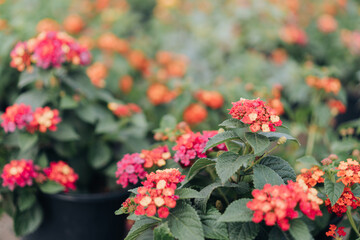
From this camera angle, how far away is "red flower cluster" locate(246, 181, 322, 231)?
0.79m

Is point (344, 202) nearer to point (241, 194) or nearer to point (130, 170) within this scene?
point (241, 194)

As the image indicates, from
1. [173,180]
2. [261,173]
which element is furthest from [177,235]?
[261,173]

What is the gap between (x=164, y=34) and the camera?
304 cm

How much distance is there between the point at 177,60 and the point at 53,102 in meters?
1.33

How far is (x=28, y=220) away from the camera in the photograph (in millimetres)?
1474

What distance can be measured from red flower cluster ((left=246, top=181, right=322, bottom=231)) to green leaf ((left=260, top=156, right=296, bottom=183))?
0.15m

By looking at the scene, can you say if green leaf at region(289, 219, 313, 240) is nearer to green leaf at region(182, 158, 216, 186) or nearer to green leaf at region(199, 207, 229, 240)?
green leaf at region(199, 207, 229, 240)

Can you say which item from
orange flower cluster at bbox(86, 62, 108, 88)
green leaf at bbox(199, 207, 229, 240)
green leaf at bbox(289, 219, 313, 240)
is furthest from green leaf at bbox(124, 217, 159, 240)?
orange flower cluster at bbox(86, 62, 108, 88)

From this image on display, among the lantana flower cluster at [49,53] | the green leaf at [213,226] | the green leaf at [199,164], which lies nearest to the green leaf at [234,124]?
the green leaf at [199,164]

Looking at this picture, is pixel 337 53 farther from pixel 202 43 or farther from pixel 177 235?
pixel 177 235

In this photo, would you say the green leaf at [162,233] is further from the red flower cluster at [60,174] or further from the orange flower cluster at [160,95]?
the orange flower cluster at [160,95]

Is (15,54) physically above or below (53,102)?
above

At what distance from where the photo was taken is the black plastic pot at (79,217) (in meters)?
1.55

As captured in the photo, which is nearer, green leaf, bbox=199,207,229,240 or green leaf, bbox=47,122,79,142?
green leaf, bbox=199,207,229,240
